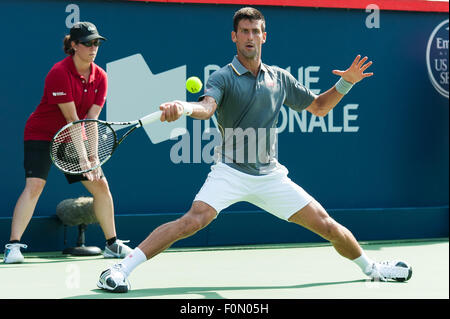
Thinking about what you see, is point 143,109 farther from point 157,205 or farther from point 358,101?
point 358,101

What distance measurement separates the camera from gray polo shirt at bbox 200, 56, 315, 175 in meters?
4.98

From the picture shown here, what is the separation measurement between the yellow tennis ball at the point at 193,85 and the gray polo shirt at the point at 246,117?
2.00m

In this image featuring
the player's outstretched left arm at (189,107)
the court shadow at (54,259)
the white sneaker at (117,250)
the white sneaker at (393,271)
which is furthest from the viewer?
the white sneaker at (117,250)

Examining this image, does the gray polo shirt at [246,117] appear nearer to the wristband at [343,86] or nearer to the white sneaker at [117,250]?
the wristband at [343,86]

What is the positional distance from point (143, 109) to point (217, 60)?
0.80m

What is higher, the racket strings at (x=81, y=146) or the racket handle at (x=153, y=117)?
the racket handle at (x=153, y=117)

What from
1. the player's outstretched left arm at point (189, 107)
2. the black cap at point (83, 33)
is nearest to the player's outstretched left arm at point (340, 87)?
the player's outstretched left arm at point (189, 107)

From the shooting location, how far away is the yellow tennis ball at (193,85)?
7043 millimetres

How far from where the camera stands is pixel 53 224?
6941 mm

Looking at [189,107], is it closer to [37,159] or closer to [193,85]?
[37,159]

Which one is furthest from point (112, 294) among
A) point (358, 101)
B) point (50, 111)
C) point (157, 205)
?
point (358, 101)

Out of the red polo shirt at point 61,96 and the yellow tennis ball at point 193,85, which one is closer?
the red polo shirt at point 61,96

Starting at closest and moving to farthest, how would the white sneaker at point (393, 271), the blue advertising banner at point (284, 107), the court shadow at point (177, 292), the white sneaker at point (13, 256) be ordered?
the court shadow at point (177, 292)
the white sneaker at point (393, 271)
the white sneaker at point (13, 256)
the blue advertising banner at point (284, 107)

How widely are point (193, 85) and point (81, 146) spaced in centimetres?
147
